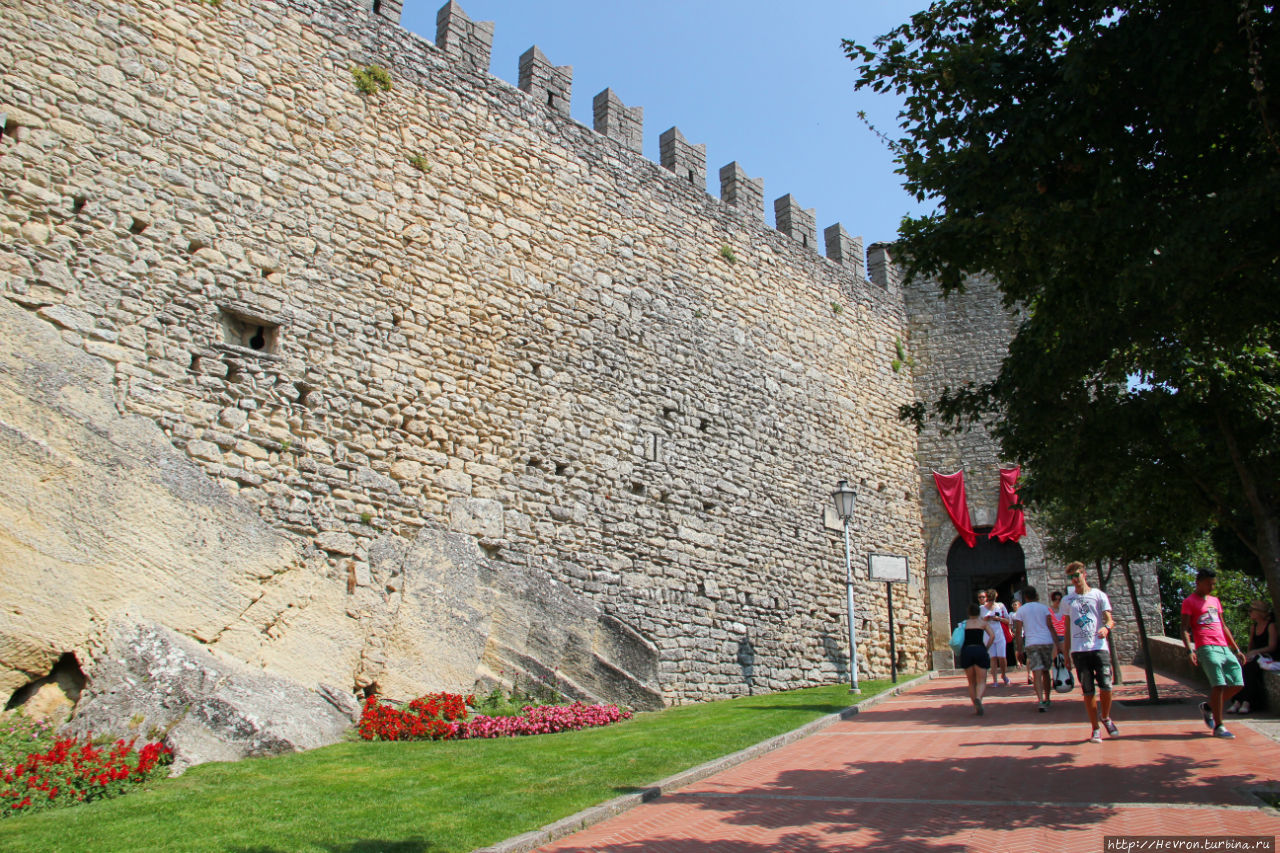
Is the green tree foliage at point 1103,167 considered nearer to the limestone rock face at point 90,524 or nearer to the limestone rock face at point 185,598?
the limestone rock face at point 185,598

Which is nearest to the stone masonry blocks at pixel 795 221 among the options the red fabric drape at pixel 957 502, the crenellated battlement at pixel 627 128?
the crenellated battlement at pixel 627 128

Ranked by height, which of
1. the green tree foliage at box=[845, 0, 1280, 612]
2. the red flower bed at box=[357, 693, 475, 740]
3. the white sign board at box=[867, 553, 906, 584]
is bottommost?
the red flower bed at box=[357, 693, 475, 740]

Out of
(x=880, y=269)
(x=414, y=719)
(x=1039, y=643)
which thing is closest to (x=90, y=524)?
(x=414, y=719)

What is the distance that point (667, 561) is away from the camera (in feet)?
41.0

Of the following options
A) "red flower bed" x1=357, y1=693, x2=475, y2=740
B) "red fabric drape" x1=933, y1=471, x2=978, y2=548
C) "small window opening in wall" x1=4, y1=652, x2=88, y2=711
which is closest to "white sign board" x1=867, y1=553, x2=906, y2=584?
"red fabric drape" x1=933, y1=471, x2=978, y2=548

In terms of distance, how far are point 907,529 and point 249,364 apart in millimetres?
13353

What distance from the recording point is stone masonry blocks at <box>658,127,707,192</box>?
15.0m

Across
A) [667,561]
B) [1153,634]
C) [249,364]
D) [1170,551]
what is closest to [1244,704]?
[1170,551]

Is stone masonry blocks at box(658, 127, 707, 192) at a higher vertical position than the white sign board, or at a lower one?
higher

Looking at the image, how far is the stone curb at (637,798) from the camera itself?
4.46m

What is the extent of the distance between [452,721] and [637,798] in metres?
3.55

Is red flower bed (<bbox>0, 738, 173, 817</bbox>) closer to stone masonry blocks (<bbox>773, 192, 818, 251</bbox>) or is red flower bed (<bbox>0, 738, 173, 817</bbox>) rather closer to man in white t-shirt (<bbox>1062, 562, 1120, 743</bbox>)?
man in white t-shirt (<bbox>1062, 562, 1120, 743</bbox>)

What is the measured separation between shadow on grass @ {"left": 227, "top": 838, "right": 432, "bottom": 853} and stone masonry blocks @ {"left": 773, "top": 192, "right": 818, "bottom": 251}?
14.5 m

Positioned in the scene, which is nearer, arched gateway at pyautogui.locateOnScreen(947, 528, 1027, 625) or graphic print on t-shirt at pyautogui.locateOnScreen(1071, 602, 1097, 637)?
graphic print on t-shirt at pyautogui.locateOnScreen(1071, 602, 1097, 637)
